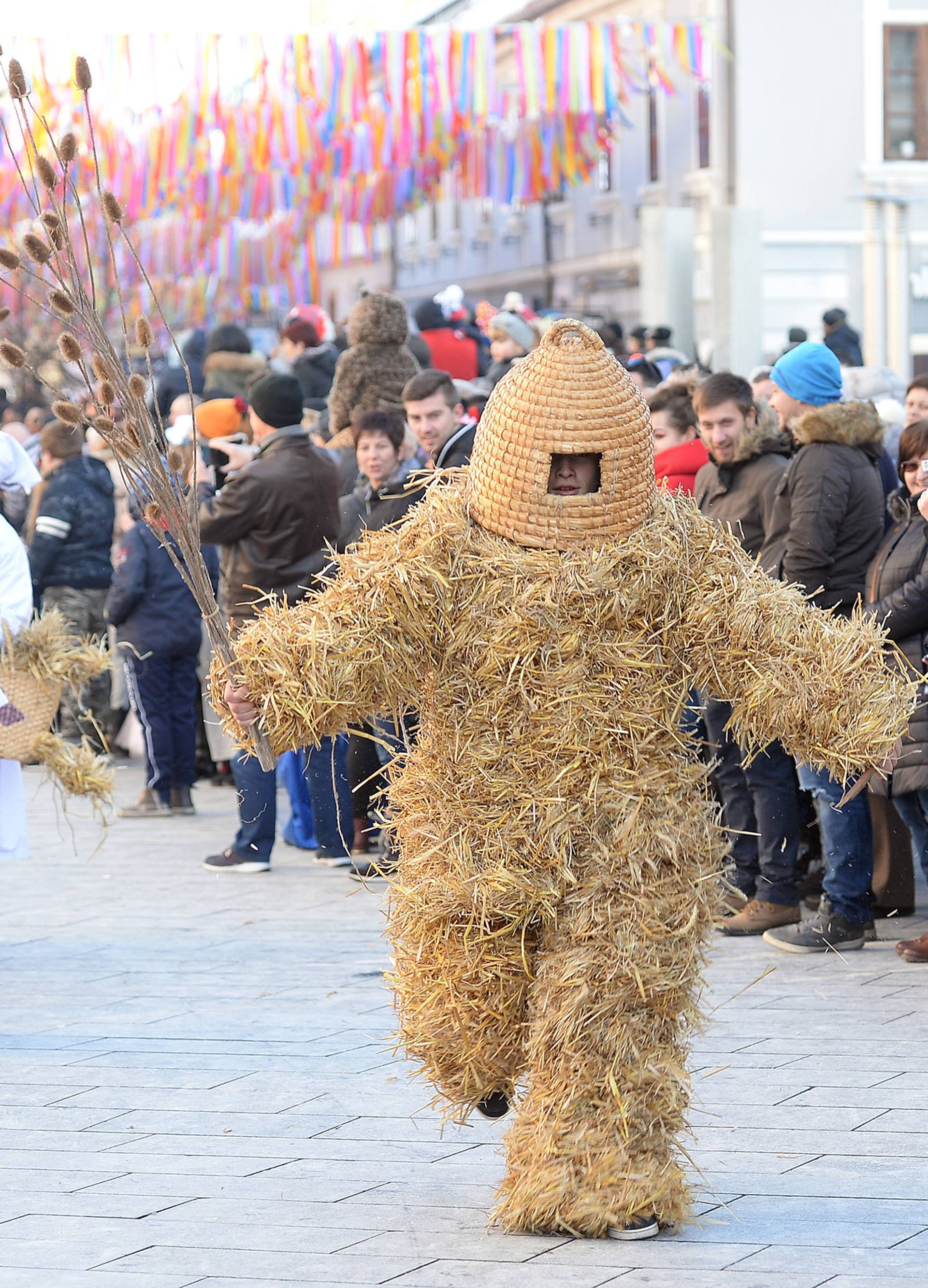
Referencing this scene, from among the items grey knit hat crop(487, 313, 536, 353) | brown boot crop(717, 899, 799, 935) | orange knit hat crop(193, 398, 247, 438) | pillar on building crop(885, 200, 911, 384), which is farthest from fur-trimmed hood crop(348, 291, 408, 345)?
pillar on building crop(885, 200, 911, 384)

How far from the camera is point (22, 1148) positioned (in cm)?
466

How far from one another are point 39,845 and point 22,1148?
510 centimetres

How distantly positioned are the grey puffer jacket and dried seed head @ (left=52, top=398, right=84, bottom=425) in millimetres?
3873

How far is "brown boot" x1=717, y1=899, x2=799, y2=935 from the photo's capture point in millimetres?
7070

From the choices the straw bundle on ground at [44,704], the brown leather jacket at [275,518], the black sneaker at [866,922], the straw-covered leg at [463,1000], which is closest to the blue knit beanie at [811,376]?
the black sneaker at [866,922]

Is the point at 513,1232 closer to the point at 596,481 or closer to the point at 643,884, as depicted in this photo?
the point at 643,884

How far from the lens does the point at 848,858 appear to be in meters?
6.78

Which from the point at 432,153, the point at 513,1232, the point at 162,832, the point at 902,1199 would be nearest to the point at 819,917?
the point at 902,1199

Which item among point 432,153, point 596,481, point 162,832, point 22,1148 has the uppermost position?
point 432,153

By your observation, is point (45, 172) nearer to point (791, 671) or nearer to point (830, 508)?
point (791, 671)

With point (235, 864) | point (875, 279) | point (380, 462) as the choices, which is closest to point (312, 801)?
point (235, 864)

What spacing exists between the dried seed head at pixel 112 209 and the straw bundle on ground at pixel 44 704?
9.64ft

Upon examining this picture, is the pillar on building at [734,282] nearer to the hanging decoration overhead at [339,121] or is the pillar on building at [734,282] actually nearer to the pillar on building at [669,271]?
the pillar on building at [669,271]

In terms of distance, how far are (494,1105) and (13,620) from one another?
3.17m
